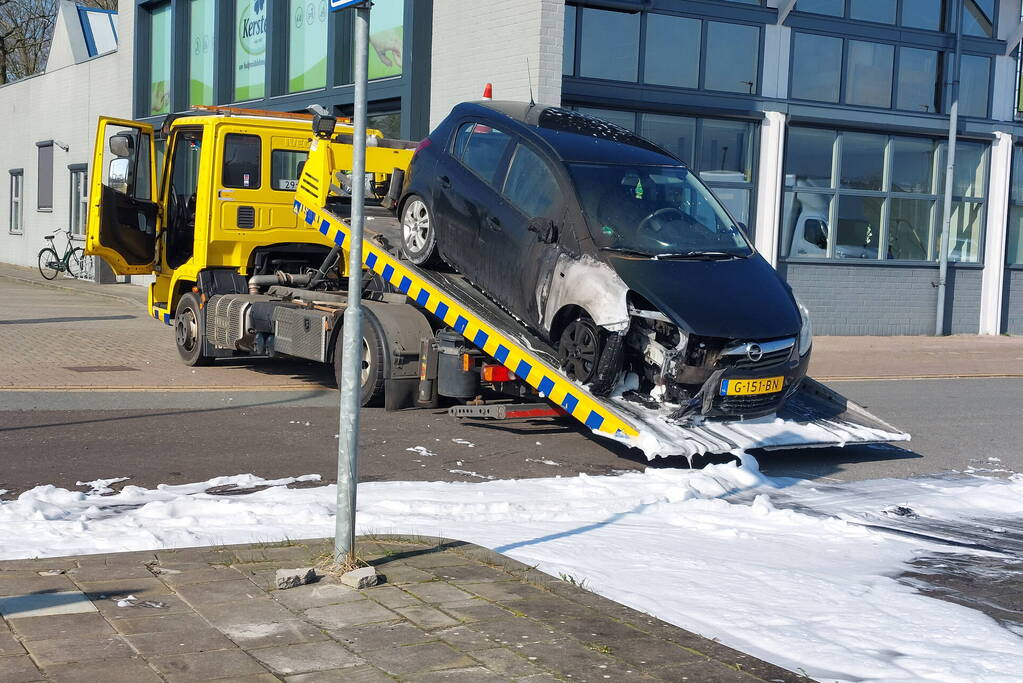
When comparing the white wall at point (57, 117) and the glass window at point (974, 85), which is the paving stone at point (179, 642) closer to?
the glass window at point (974, 85)

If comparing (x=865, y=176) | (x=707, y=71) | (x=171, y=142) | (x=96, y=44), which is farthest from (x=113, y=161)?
(x=96, y=44)

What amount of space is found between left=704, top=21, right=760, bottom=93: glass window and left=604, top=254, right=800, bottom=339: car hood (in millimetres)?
10576

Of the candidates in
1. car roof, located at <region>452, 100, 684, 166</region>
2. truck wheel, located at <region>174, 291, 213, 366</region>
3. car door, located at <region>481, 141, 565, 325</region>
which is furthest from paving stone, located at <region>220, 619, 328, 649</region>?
truck wheel, located at <region>174, 291, 213, 366</region>

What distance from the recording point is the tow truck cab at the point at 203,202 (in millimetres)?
13383

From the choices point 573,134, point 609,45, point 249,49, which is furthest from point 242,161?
point 249,49

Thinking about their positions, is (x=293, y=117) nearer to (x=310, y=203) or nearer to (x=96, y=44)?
(x=310, y=203)

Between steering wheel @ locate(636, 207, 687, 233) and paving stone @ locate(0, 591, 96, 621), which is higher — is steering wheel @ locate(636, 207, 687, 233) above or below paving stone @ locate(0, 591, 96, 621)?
above

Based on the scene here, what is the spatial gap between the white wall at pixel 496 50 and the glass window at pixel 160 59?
38.2 ft

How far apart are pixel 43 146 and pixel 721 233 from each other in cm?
3052

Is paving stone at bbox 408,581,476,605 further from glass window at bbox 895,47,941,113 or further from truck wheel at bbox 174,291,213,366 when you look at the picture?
glass window at bbox 895,47,941,113

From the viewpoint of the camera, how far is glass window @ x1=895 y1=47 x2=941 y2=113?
854 inches

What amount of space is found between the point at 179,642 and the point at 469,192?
6563mm

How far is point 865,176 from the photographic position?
21.7 m

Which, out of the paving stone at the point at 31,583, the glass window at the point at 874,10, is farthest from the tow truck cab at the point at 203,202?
the glass window at the point at 874,10
